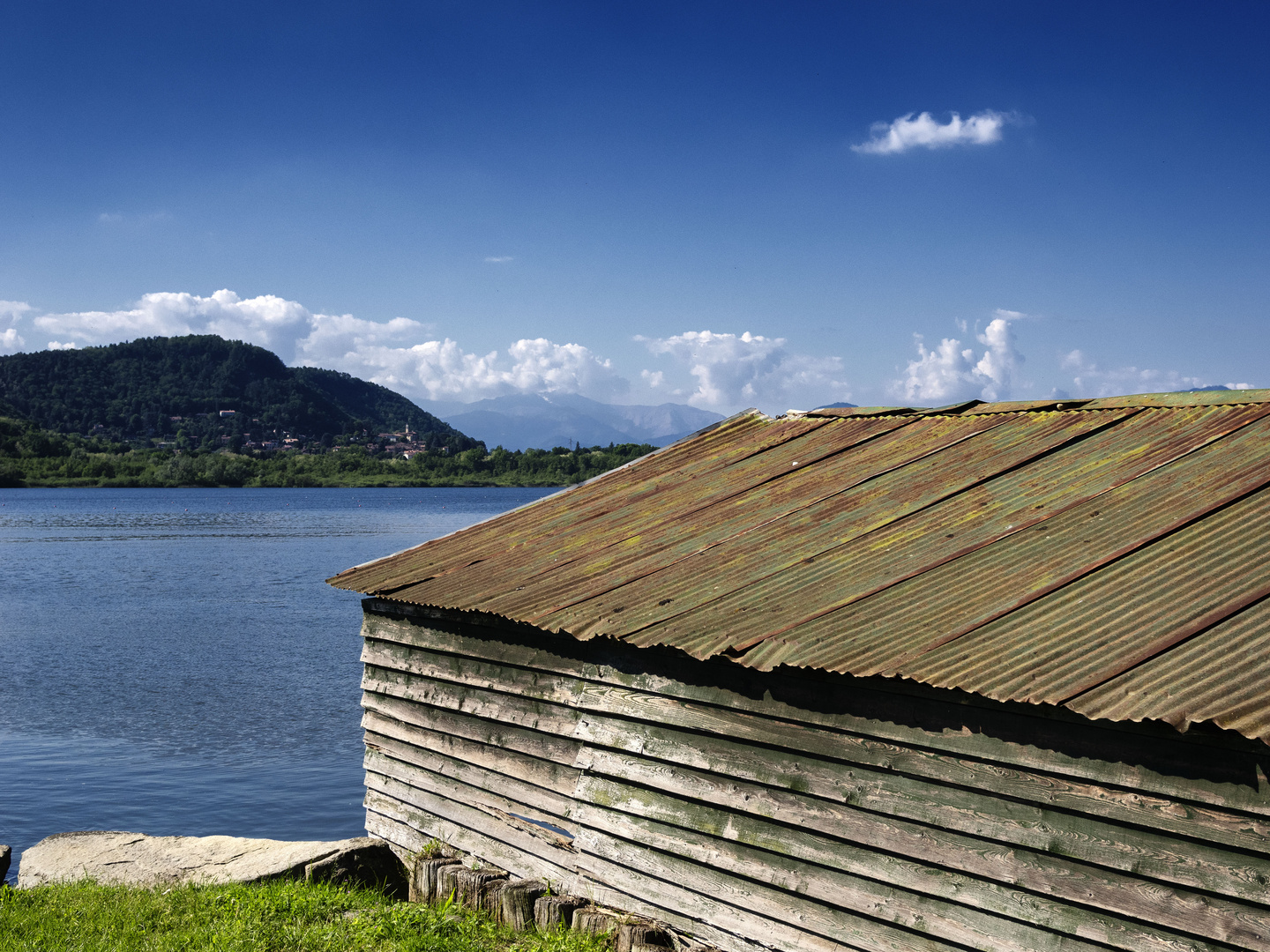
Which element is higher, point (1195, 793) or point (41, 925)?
point (1195, 793)

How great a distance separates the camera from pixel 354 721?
879 inches

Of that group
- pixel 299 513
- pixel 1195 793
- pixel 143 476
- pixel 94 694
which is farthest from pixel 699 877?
pixel 143 476

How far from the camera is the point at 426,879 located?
30.6 ft

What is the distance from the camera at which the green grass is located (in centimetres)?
767

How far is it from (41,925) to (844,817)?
19.9ft

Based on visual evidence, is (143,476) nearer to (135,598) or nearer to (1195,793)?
(135,598)

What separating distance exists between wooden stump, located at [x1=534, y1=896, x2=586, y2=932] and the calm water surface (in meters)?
8.48

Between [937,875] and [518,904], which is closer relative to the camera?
[937,875]

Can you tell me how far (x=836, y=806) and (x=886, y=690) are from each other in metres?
0.84

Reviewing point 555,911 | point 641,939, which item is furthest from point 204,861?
point 641,939

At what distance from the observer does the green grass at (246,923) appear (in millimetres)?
7668

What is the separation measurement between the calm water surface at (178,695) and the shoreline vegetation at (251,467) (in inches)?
4061

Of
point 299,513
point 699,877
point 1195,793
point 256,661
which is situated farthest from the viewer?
point 299,513

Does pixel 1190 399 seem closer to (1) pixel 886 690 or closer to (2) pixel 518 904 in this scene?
(1) pixel 886 690
